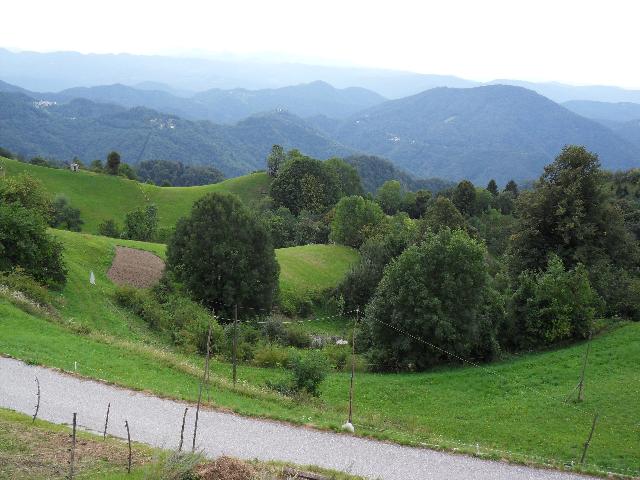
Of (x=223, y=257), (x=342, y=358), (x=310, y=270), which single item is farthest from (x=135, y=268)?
(x=310, y=270)

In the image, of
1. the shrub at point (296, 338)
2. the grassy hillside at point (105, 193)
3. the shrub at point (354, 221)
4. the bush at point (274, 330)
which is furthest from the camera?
the grassy hillside at point (105, 193)

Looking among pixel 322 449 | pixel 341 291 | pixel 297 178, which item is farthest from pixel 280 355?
pixel 297 178

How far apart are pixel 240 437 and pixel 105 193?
276 ft

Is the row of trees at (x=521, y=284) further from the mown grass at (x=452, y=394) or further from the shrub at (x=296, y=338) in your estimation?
the shrub at (x=296, y=338)

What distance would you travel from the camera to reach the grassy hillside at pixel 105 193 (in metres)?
86.4

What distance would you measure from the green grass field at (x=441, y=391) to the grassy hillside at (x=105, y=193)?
5911 cm

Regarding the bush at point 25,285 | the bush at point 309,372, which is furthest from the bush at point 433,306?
the bush at point 25,285

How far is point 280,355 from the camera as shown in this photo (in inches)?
1174

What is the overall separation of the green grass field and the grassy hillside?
59.1 metres

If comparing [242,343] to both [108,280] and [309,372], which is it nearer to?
[309,372]

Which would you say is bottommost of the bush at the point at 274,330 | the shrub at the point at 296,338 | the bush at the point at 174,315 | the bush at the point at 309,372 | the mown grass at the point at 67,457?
the shrub at the point at 296,338

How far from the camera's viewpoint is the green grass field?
709 inches

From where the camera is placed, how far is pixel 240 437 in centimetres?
1636

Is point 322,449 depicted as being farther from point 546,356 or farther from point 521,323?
point 521,323
